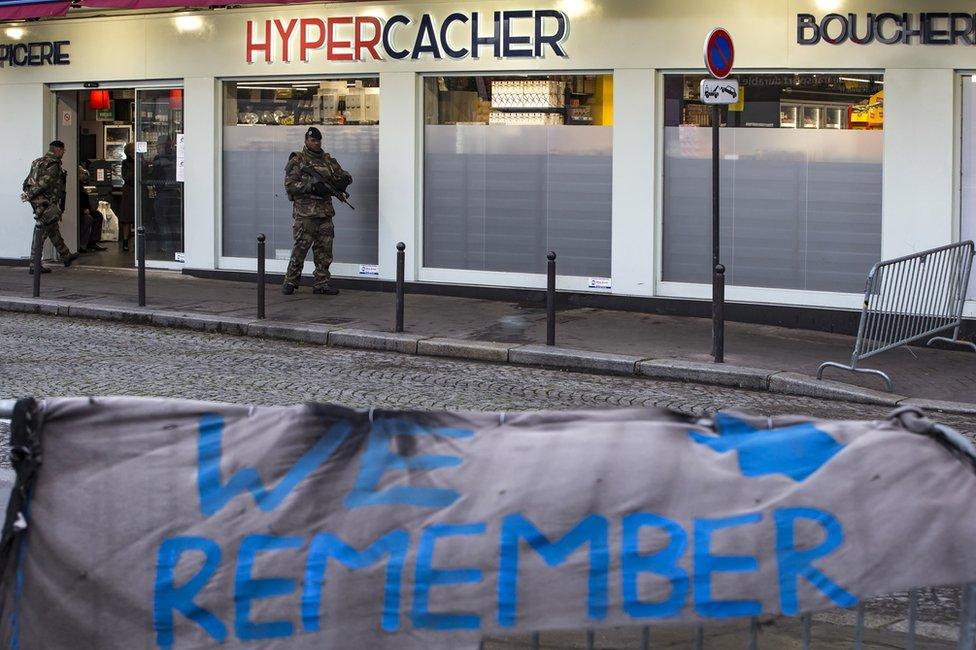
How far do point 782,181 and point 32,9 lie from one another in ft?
31.8

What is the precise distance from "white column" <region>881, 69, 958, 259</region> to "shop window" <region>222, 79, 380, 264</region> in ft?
20.2

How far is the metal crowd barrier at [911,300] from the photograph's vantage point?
11.8 meters

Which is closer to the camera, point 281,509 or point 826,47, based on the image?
point 281,509

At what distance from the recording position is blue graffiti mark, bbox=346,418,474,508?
3.74 m

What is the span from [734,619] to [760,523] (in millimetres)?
270

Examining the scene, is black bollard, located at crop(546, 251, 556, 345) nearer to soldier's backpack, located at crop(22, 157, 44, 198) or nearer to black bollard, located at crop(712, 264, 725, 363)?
→ black bollard, located at crop(712, 264, 725, 363)

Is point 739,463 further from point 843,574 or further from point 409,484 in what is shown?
point 409,484

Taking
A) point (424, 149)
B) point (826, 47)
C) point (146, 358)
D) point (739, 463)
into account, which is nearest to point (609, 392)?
point (146, 358)

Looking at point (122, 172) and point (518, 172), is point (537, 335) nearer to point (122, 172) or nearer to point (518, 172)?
point (518, 172)

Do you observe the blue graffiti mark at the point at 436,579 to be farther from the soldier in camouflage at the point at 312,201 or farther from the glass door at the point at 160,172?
the glass door at the point at 160,172

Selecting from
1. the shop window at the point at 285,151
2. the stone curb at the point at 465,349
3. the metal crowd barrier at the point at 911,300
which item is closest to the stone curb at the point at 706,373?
the metal crowd barrier at the point at 911,300

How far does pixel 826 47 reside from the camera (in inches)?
569

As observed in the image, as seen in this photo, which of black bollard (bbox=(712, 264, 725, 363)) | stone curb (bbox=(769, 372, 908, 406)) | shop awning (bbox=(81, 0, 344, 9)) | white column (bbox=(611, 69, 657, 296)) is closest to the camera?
stone curb (bbox=(769, 372, 908, 406))

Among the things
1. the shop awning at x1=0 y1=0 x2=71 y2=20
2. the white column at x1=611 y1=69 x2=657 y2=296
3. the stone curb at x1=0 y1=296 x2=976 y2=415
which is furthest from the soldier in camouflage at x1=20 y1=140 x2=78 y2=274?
the white column at x1=611 y1=69 x2=657 y2=296
